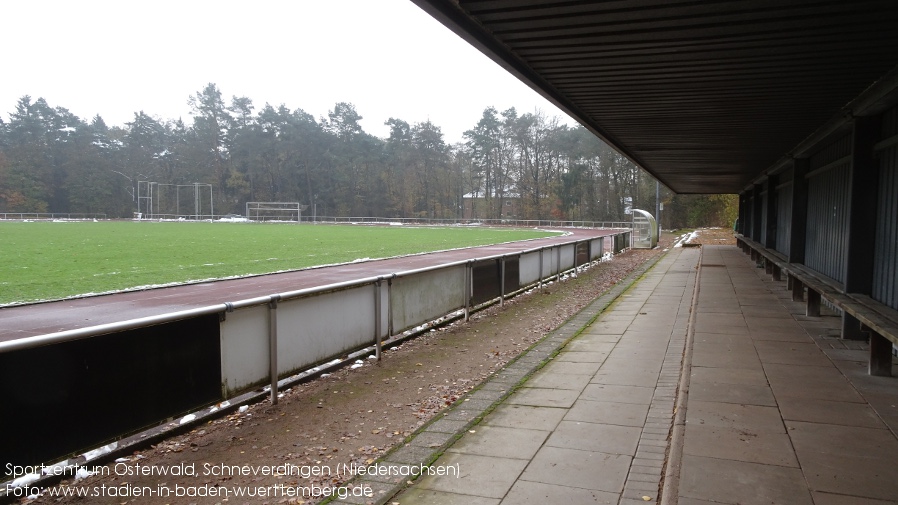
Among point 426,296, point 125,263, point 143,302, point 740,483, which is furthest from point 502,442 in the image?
point 125,263

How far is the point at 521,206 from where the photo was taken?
79188 mm

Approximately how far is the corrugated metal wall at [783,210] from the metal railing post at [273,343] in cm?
1182

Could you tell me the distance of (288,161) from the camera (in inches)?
3438

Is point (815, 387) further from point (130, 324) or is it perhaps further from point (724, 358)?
point (130, 324)

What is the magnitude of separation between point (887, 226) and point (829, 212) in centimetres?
339

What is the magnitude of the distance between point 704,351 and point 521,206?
72969 millimetres

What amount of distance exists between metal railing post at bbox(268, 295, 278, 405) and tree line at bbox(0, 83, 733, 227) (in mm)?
70765

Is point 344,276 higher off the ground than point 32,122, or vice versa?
point 32,122

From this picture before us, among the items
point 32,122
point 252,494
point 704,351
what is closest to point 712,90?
point 704,351

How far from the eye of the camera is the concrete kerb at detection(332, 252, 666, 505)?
3.60m

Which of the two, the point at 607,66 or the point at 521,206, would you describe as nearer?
the point at 607,66

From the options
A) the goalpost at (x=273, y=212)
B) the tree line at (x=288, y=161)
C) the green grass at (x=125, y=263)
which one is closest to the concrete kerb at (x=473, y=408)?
the green grass at (x=125, y=263)

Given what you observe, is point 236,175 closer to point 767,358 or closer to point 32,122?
→ point 32,122

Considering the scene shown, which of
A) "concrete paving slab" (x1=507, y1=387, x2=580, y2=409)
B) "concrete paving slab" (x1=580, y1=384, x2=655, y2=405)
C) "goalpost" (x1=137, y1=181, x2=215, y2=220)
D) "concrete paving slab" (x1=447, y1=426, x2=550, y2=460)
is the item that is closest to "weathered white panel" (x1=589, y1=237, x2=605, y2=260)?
"concrete paving slab" (x1=580, y1=384, x2=655, y2=405)
